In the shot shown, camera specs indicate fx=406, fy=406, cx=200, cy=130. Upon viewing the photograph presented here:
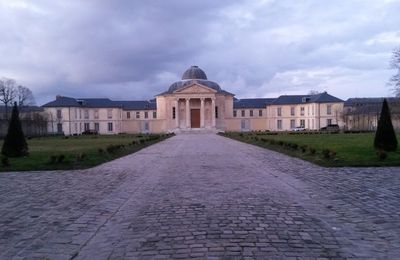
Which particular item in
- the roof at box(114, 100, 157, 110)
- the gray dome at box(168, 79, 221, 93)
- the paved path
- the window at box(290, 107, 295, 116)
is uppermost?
the gray dome at box(168, 79, 221, 93)

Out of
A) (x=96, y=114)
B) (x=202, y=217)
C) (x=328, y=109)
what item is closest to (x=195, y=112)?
(x=96, y=114)

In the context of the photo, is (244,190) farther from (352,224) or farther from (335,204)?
(352,224)

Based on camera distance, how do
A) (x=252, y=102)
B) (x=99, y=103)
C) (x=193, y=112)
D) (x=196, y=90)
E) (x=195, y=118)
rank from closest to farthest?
(x=196, y=90)
(x=193, y=112)
(x=195, y=118)
(x=99, y=103)
(x=252, y=102)

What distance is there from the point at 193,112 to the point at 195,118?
1.39 m

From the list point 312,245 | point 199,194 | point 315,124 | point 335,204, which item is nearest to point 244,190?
point 199,194

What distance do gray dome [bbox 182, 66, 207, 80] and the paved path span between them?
77159 mm

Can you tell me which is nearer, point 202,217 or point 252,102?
point 202,217

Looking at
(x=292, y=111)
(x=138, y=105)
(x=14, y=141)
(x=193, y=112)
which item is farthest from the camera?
(x=138, y=105)

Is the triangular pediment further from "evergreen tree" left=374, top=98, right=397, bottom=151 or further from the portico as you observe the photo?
"evergreen tree" left=374, top=98, right=397, bottom=151

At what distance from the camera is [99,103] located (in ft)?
293

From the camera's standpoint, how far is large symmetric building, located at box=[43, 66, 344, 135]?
81438mm

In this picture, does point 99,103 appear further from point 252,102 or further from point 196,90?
point 252,102

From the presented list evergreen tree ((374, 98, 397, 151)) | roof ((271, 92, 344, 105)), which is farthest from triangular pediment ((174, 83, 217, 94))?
evergreen tree ((374, 98, 397, 151))

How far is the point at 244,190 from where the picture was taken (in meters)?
8.96
